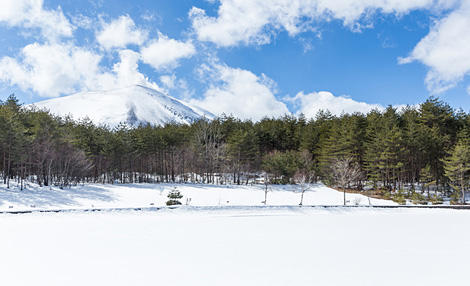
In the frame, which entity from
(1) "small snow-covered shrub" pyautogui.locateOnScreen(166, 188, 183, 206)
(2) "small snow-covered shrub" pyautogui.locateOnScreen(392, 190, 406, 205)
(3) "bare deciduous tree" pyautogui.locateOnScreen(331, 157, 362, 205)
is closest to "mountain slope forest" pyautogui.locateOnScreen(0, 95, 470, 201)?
(3) "bare deciduous tree" pyautogui.locateOnScreen(331, 157, 362, 205)

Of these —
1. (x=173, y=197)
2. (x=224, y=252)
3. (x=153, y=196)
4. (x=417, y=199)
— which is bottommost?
(x=153, y=196)

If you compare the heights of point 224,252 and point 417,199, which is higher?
point 224,252

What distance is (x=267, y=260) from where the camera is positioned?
326 inches

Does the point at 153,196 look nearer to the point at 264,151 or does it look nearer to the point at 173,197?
the point at 173,197

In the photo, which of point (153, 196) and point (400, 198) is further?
point (153, 196)

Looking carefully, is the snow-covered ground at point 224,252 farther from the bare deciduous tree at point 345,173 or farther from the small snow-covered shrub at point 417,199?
the bare deciduous tree at point 345,173

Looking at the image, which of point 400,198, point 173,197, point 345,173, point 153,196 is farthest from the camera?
point 153,196

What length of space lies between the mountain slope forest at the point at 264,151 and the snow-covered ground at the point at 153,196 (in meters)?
2.64

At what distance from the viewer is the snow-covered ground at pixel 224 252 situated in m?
6.90

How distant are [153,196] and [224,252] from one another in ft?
80.1

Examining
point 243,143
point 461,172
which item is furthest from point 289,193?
point 461,172

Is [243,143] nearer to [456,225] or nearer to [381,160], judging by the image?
[381,160]

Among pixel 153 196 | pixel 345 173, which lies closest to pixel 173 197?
pixel 153 196

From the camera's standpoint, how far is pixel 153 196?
1233 inches
